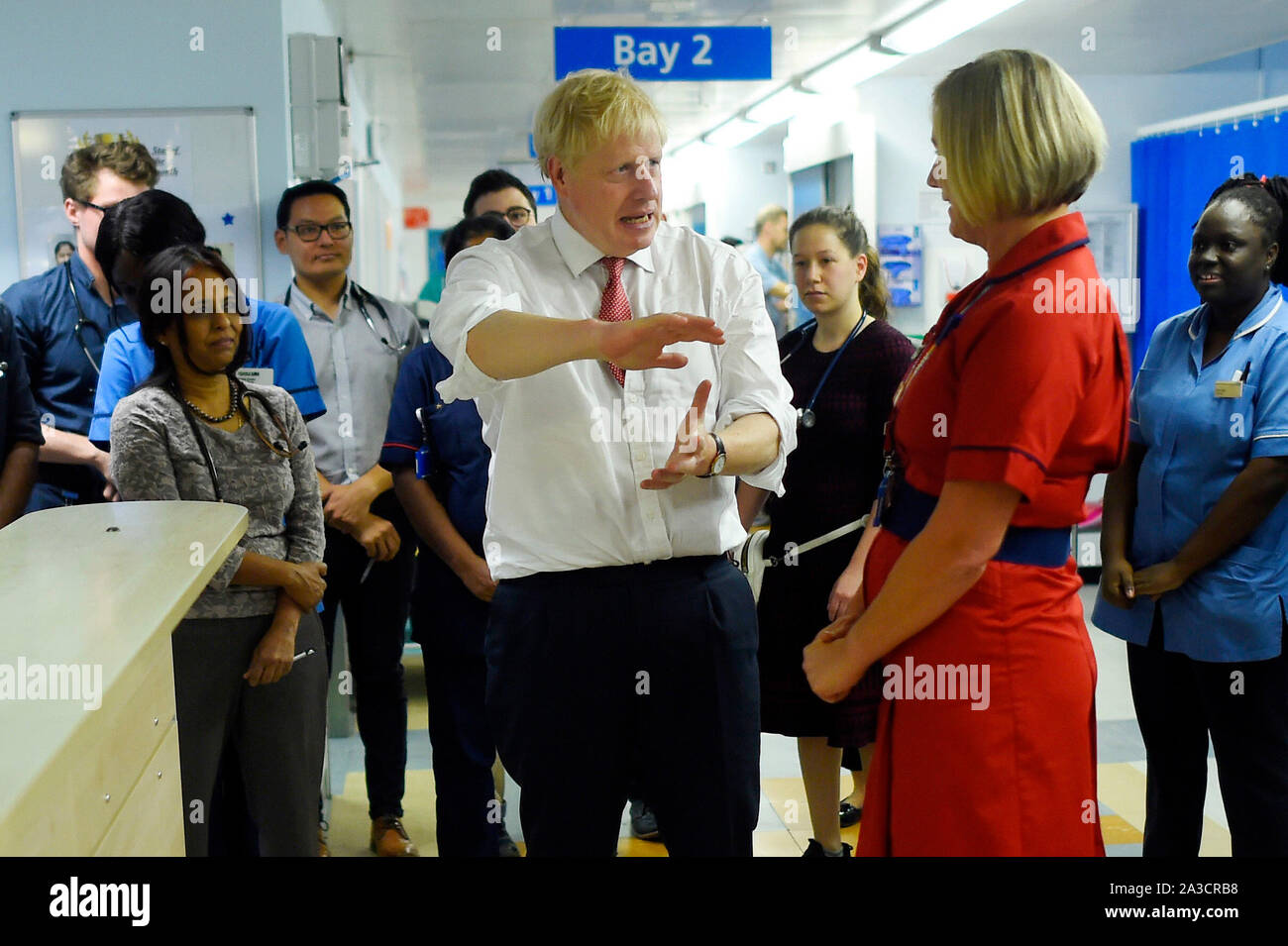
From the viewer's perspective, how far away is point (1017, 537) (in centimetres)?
140

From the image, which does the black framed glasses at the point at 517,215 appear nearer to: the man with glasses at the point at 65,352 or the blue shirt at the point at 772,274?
the man with glasses at the point at 65,352

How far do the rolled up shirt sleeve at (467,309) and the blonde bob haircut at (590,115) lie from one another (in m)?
0.19

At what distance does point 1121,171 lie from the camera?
8.02m

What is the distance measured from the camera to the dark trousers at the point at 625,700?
5.23 ft

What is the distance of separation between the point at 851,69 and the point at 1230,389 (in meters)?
6.08

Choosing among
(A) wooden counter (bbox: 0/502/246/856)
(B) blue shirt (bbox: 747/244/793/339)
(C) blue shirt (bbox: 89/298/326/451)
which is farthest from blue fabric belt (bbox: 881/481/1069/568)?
(B) blue shirt (bbox: 747/244/793/339)

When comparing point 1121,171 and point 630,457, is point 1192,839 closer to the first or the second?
point 630,457

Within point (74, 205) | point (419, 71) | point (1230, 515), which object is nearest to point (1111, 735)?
point (1230, 515)

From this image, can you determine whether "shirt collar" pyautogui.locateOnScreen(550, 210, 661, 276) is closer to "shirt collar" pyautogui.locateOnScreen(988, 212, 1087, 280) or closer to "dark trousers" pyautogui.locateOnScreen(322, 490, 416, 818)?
"shirt collar" pyautogui.locateOnScreen(988, 212, 1087, 280)

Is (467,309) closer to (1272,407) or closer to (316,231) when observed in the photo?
(1272,407)

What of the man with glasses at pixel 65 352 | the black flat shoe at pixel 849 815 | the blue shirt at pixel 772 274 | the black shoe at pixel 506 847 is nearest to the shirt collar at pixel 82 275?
the man with glasses at pixel 65 352

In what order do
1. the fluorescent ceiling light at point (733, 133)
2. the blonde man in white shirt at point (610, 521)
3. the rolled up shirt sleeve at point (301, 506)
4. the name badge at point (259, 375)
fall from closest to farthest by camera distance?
the blonde man in white shirt at point (610, 521) → the rolled up shirt sleeve at point (301, 506) → the name badge at point (259, 375) → the fluorescent ceiling light at point (733, 133)

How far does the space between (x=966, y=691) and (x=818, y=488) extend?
1.42m

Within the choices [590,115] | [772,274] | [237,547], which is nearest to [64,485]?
[237,547]
